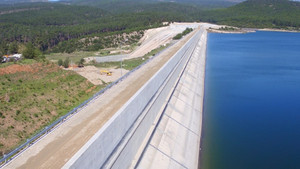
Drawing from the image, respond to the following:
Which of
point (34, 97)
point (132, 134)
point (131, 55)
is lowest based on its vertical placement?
point (131, 55)

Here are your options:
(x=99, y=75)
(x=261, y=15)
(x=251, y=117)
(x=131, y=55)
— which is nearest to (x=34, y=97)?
(x=99, y=75)

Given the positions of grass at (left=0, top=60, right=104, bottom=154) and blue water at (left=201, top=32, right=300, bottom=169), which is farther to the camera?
blue water at (left=201, top=32, right=300, bottom=169)

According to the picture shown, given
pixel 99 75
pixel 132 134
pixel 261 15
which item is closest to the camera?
pixel 132 134

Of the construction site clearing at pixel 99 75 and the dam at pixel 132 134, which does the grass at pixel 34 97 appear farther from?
the dam at pixel 132 134

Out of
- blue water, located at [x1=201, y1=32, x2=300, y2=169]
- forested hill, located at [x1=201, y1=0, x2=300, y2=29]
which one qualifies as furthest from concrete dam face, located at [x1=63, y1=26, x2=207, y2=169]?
forested hill, located at [x1=201, y1=0, x2=300, y2=29]

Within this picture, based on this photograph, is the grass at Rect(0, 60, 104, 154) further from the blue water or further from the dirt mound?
the blue water

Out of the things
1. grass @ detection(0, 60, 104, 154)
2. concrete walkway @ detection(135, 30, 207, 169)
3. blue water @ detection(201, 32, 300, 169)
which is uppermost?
grass @ detection(0, 60, 104, 154)

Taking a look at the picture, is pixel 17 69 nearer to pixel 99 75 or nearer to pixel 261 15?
pixel 99 75
